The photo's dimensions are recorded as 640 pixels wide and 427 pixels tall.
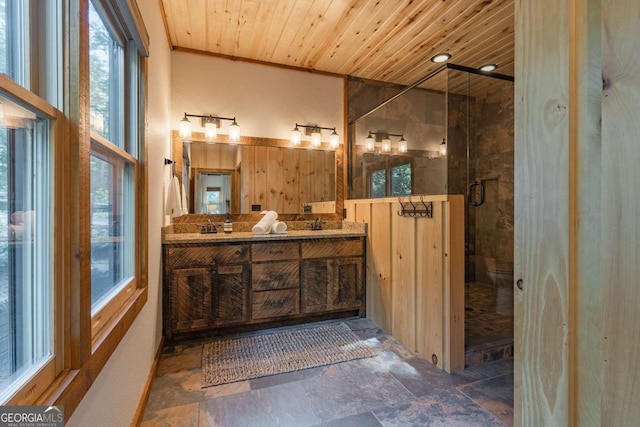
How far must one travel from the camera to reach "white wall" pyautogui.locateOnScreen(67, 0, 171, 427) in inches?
39.1

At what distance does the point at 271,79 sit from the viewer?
3.19 m

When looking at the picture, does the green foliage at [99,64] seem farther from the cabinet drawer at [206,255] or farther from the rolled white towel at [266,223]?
the rolled white towel at [266,223]

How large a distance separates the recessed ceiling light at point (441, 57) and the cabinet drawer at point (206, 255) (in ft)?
8.90

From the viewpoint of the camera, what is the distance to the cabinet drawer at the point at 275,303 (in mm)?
2602

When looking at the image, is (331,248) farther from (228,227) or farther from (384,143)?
(384,143)

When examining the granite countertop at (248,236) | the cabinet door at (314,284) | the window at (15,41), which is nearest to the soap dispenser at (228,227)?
the granite countertop at (248,236)

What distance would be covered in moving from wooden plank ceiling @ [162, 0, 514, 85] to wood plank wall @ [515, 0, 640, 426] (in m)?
2.12

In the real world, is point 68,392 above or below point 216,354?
above

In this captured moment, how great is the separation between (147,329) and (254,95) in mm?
2419

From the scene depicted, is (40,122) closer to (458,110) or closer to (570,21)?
(570,21)

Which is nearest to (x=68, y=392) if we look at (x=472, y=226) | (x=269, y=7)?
(x=269, y=7)

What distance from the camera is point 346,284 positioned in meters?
2.90

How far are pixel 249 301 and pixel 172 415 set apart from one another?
1068 mm

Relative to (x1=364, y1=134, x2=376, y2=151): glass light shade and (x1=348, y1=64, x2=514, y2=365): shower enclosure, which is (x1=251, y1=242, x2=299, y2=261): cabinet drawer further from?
(x1=364, y1=134, x2=376, y2=151): glass light shade
